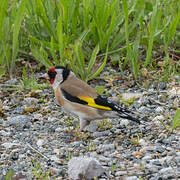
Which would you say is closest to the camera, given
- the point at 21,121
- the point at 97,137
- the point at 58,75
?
the point at 97,137

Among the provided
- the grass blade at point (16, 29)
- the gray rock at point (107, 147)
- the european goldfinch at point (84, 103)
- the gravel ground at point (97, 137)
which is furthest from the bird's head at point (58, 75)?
the gray rock at point (107, 147)

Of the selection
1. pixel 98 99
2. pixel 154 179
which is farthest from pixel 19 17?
pixel 154 179

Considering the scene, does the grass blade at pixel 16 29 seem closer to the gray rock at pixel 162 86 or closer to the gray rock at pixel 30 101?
the gray rock at pixel 30 101

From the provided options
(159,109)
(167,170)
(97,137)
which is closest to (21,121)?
(97,137)

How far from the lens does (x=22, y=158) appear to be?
425 centimetres

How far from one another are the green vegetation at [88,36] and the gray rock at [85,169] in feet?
7.35

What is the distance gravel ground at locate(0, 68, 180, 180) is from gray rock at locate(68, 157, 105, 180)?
0.09 meters

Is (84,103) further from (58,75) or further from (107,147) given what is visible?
(107,147)

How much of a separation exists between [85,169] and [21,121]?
177 cm

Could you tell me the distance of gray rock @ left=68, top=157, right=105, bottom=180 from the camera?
360 centimetres

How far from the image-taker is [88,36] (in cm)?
632

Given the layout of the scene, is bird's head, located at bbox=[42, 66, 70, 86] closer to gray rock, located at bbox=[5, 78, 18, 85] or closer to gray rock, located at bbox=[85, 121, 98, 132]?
gray rock, located at bbox=[85, 121, 98, 132]

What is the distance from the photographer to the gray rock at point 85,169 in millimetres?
3596

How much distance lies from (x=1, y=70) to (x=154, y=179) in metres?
3.31
